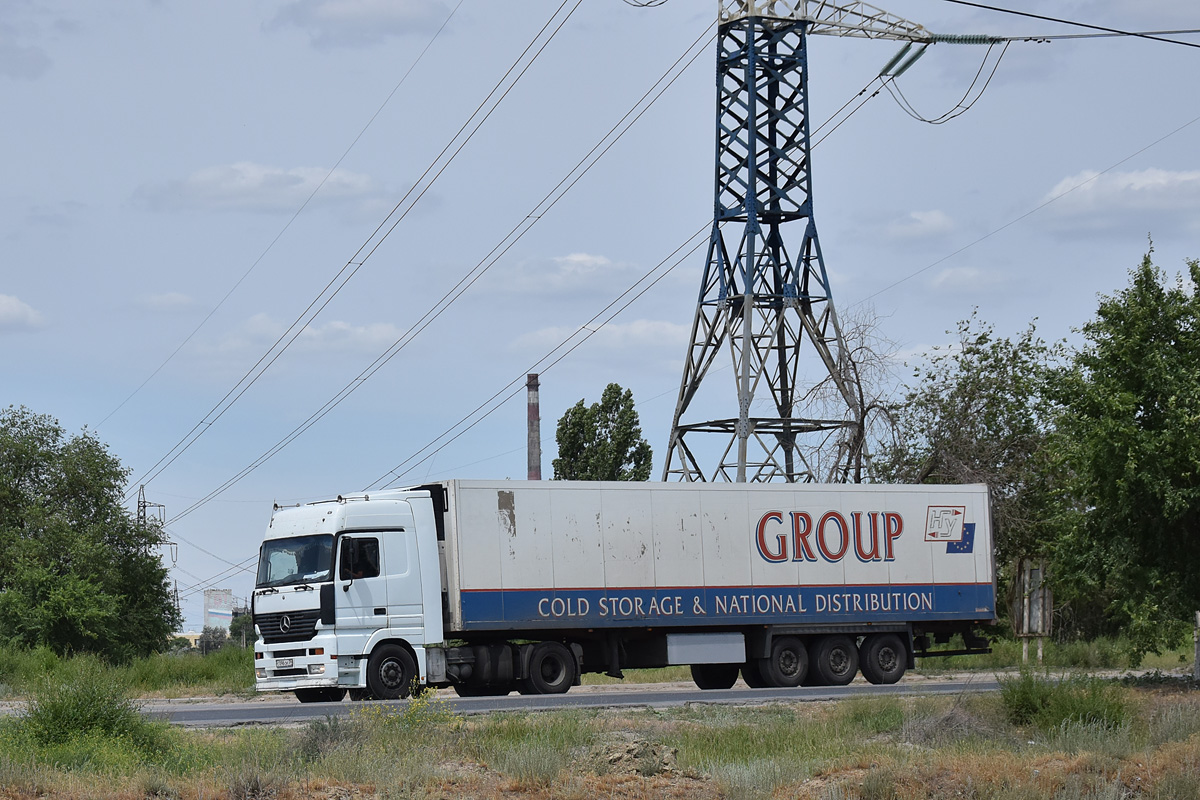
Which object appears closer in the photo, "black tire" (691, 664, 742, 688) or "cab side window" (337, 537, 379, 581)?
"cab side window" (337, 537, 379, 581)

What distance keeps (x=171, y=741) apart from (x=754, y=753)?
18.9 feet

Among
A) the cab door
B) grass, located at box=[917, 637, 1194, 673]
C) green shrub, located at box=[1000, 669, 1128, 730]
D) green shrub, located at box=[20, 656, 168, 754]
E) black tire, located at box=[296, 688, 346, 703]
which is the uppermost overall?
the cab door

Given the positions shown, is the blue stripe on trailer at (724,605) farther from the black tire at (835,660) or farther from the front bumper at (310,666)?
the front bumper at (310,666)

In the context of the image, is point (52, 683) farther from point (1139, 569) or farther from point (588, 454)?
point (588, 454)

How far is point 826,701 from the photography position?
66.8ft

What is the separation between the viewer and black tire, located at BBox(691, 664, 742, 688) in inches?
1046

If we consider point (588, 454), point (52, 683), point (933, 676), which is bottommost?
point (933, 676)

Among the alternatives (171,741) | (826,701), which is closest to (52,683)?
(171,741)

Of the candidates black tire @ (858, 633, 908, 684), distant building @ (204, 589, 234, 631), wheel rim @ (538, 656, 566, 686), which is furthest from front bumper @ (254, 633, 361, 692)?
distant building @ (204, 589, 234, 631)

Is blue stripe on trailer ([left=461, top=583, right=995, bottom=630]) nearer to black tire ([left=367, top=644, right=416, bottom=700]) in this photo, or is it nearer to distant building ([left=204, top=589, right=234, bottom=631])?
black tire ([left=367, top=644, right=416, bottom=700])

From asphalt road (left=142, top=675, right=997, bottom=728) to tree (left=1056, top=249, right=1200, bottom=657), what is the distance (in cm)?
287

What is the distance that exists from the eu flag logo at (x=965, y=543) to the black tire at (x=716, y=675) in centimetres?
463

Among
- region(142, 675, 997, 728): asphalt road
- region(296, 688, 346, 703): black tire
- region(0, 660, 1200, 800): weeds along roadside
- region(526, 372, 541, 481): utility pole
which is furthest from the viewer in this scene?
region(526, 372, 541, 481): utility pole

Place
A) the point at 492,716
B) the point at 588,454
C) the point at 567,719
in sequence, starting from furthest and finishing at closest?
the point at 588,454 < the point at 492,716 < the point at 567,719
